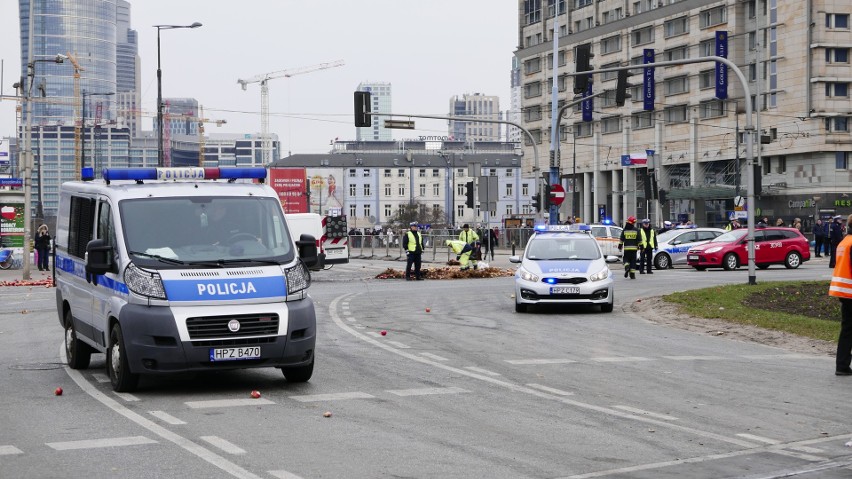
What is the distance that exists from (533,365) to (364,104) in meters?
24.9

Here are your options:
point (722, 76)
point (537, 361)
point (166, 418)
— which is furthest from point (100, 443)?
point (722, 76)

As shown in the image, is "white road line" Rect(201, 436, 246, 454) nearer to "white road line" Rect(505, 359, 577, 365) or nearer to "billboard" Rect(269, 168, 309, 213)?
"white road line" Rect(505, 359, 577, 365)

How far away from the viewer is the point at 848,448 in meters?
8.84

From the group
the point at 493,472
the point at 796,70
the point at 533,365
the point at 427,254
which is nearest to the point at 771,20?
the point at 796,70

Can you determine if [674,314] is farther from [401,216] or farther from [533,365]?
[401,216]

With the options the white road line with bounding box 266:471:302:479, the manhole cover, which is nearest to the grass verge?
the manhole cover

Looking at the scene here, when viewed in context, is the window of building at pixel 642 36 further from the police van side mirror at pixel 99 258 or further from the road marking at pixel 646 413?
the road marking at pixel 646 413

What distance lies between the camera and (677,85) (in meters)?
87.6

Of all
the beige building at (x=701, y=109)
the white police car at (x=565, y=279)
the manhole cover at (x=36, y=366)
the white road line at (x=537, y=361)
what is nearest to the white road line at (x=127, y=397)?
the manhole cover at (x=36, y=366)

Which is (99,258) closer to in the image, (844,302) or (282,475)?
(282,475)

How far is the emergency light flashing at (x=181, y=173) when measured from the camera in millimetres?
12727

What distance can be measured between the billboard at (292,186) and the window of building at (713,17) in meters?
36.1

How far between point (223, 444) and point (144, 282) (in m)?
3.08

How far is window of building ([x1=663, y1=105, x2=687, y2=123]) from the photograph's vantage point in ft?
284
